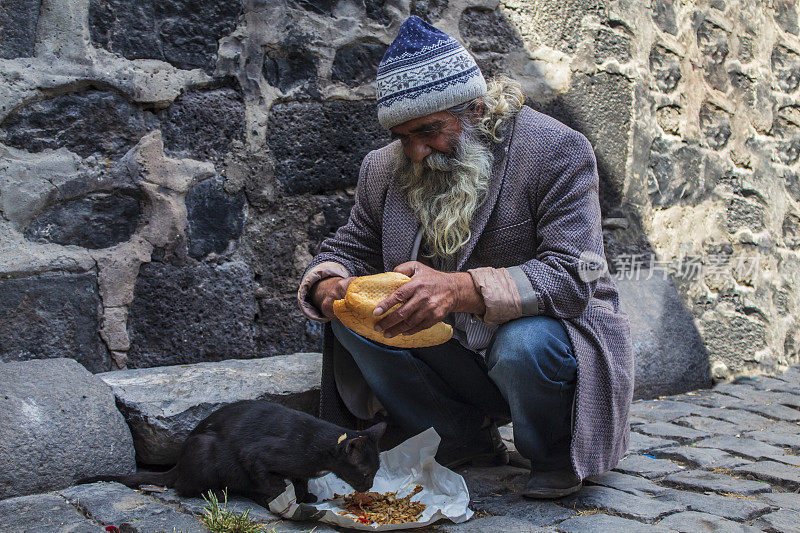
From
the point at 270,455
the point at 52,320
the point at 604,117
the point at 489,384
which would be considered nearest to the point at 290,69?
the point at 52,320

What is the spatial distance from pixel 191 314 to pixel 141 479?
0.75 metres

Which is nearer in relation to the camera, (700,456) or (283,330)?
(700,456)

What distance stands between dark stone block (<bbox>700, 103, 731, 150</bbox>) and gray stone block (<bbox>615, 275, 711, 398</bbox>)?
36.3 inches

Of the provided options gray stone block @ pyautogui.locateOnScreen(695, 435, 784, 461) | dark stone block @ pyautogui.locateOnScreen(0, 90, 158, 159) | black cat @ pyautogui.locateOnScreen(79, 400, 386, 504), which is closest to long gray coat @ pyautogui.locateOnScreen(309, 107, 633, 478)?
black cat @ pyautogui.locateOnScreen(79, 400, 386, 504)

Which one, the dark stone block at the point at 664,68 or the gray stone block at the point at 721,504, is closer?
the gray stone block at the point at 721,504

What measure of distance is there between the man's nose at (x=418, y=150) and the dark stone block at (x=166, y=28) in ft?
3.02

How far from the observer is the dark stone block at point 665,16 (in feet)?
14.0

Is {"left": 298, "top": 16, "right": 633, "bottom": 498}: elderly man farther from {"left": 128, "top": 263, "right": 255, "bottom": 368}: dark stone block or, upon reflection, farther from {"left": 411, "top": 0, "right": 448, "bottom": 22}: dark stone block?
{"left": 411, "top": 0, "right": 448, "bottom": 22}: dark stone block

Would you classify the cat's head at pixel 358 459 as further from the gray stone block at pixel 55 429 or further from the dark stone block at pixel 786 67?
the dark stone block at pixel 786 67

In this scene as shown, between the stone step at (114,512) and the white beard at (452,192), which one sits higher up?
the white beard at (452,192)

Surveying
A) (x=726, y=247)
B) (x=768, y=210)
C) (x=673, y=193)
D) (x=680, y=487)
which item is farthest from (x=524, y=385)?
(x=768, y=210)

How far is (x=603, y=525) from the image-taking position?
2.24 metres

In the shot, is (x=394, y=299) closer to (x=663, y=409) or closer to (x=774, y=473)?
(x=774, y=473)

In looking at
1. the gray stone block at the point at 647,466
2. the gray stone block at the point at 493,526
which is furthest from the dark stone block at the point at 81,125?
the gray stone block at the point at 647,466
